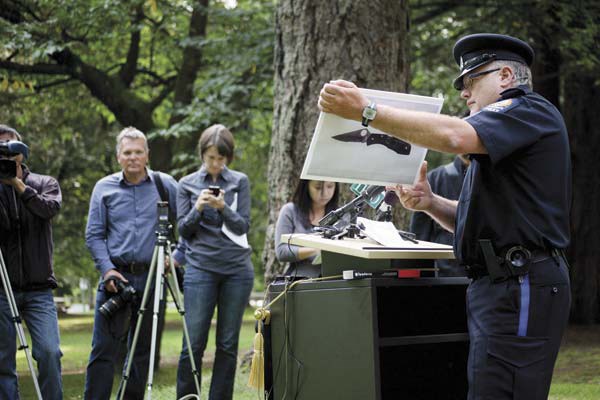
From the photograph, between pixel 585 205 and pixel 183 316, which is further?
pixel 585 205

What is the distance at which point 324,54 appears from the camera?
658 cm

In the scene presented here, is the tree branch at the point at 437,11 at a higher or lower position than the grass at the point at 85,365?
higher

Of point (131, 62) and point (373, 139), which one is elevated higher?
point (131, 62)

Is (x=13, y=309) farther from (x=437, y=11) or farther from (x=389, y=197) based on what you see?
(x=437, y=11)

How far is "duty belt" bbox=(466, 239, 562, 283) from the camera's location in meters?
2.91

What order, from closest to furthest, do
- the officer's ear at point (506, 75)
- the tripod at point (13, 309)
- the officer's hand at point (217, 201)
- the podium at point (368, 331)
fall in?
the officer's ear at point (506, 75)
the podium at point (368, 331)
the tripod at point (13, 309)
the officer's hand at point (217, 201)

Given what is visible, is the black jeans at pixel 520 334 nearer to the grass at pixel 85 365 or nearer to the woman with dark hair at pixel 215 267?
the woman with dark hair at pixel 215 267

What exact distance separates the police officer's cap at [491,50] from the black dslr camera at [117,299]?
10.7 feet

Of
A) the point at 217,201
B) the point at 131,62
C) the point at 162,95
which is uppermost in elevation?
the point at 131,62

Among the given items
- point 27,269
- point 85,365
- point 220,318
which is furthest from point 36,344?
point 85,365

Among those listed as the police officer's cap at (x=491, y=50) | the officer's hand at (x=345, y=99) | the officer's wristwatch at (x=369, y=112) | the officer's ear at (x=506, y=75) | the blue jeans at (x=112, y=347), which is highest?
the police officer's cap at (x=491, y=50)

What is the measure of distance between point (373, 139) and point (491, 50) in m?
0.68

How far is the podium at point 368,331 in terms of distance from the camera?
331cm

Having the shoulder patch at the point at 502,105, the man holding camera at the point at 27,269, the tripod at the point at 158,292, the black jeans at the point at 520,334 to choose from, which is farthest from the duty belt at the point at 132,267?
the shoulder patch at the point at 502,105
